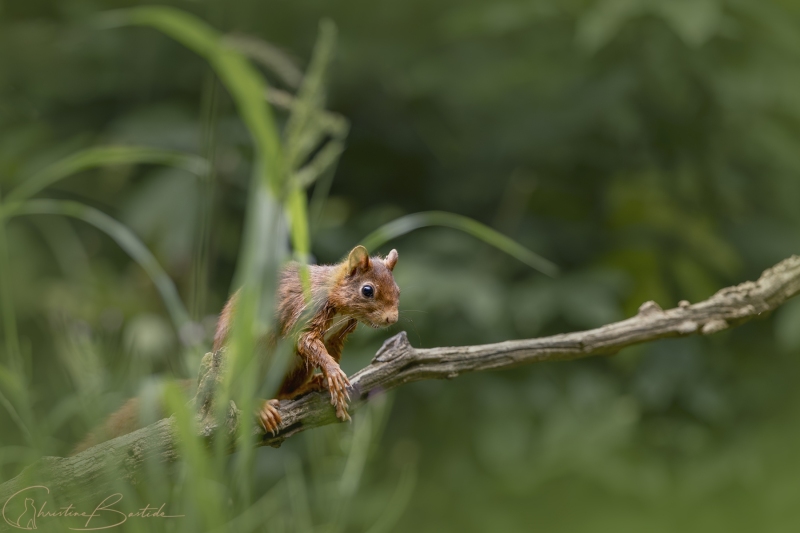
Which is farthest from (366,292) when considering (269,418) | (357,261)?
(269,418)

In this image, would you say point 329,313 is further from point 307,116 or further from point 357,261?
point 307,116

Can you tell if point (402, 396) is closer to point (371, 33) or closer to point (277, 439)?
point (371, 33)

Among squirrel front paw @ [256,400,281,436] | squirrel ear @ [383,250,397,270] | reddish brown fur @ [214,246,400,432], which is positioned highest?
squirrel ear @ [383,250,397,270]

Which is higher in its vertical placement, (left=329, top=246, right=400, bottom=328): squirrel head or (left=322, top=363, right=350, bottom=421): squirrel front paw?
(left=329, top=246, right=400, bottom=328): squirrel head

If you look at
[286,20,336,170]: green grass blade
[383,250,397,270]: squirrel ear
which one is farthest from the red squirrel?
[286,20,336,170]: green grass blade

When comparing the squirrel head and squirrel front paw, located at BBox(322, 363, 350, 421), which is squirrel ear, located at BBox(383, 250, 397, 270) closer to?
the squirrel head

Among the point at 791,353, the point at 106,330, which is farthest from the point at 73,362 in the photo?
the point at 791,353
